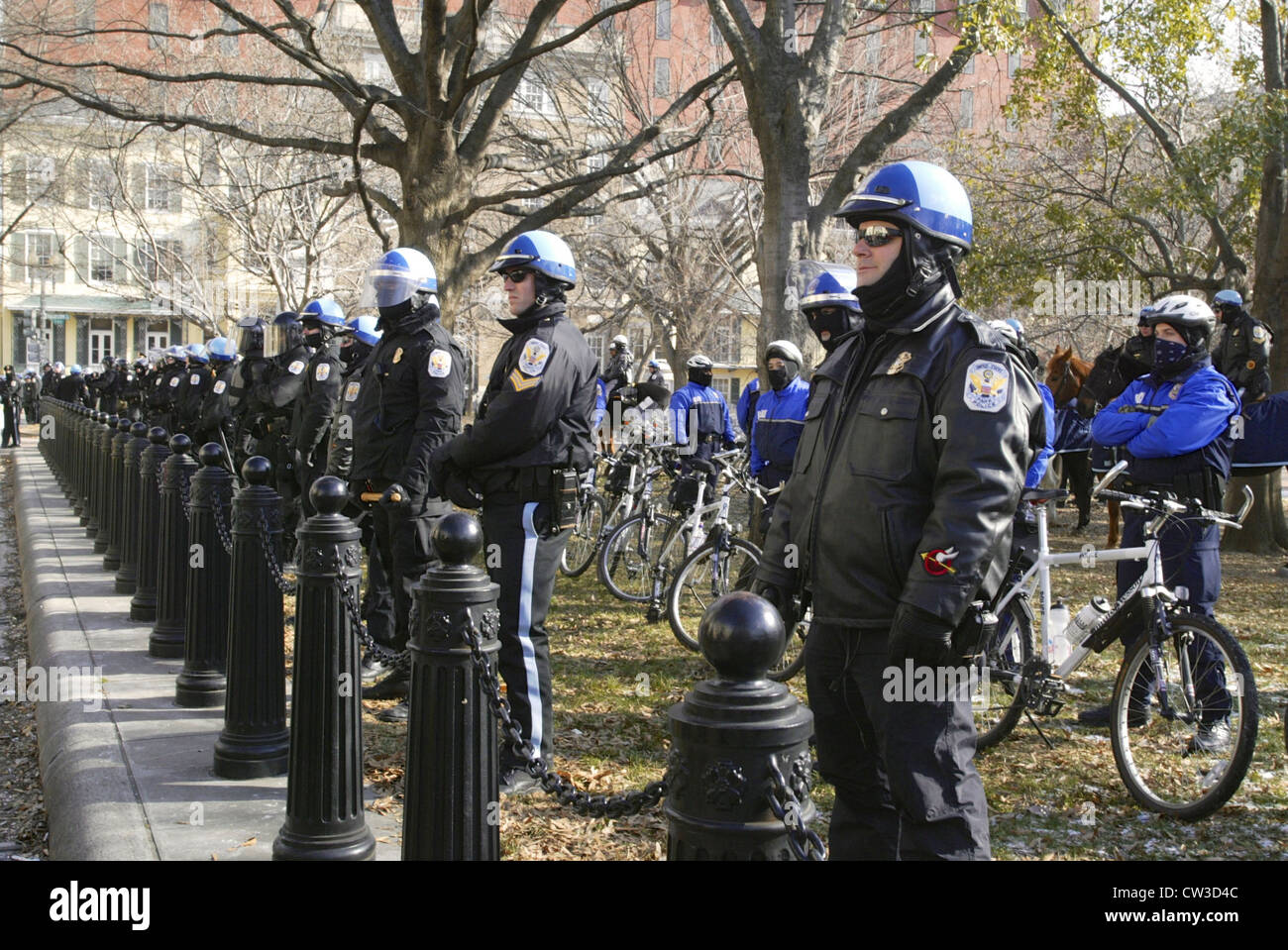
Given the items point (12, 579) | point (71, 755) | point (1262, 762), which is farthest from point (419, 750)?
point (12, 579)

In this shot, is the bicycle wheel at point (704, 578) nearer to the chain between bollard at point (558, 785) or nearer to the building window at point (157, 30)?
the chain between bollard at point (558, 785)

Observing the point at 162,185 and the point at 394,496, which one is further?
the point at 162,185

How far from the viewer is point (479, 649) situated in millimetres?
3209

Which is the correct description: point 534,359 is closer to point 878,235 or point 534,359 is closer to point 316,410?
point 878,235

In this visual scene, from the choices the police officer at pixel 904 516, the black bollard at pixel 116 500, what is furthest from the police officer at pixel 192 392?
the police officer at pixel 904 516

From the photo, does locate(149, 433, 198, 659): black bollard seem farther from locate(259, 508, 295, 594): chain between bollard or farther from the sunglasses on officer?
the sunglasses on officer

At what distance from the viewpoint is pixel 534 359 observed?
5.08 m

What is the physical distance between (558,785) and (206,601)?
3.83 metres

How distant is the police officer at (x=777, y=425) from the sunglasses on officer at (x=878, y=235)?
4.92 metres

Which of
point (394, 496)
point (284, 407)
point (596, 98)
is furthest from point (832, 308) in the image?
point (596, 98)

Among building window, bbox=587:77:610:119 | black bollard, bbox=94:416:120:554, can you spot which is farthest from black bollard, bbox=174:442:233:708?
building window, bbox=587:77:610:119

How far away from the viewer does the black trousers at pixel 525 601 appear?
502 centimetres
